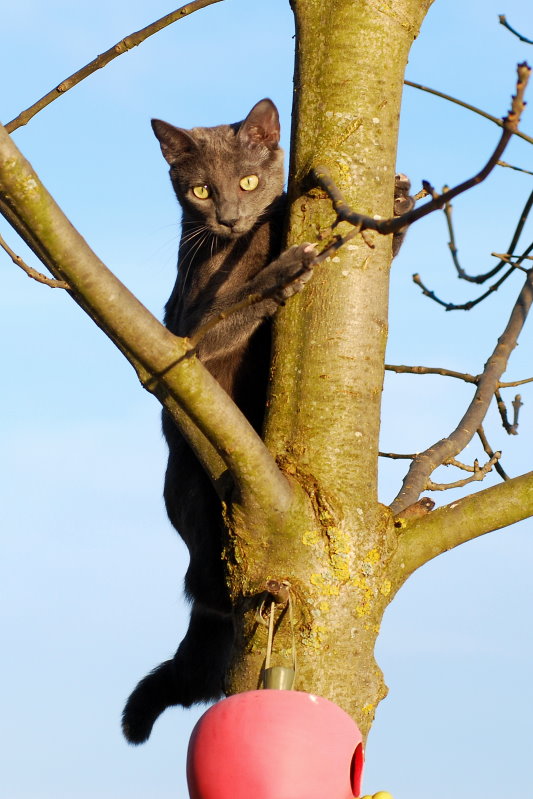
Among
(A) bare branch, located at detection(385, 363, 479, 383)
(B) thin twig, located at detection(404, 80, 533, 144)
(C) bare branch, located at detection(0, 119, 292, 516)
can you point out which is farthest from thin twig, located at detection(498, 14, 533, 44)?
(C) bare branch, located at detection(0, 119, 292, 516)

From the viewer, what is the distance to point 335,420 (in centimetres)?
212

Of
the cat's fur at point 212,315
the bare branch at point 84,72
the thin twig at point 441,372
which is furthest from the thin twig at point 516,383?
the bare branch at point 84,72

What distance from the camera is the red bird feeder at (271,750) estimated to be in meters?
1.53

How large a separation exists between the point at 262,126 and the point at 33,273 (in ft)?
6.10

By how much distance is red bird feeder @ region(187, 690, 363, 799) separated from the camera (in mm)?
1533

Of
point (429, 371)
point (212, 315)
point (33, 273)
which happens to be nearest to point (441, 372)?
point (429, 371)

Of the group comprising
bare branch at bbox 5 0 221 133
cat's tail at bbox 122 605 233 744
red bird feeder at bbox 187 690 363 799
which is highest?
bare branch at bbox 5 0 221 133

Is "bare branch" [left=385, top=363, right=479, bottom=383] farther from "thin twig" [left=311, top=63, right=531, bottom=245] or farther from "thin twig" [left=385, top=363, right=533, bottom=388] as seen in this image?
"thin twig" [left=311, top=63, right=531, bottom=245]

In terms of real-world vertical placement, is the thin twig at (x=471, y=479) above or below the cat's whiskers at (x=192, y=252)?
below

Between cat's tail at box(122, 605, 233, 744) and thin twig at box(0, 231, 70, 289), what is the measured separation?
1647mm

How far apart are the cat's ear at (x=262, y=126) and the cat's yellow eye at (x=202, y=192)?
A: 0.77 ft

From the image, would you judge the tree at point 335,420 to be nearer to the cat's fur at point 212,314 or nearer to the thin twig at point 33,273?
the thin twig at point 33,273

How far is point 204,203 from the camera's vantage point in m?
3.32

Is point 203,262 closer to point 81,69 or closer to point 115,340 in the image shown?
point 81,69
